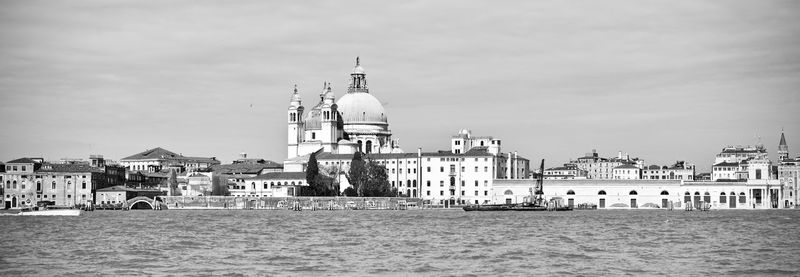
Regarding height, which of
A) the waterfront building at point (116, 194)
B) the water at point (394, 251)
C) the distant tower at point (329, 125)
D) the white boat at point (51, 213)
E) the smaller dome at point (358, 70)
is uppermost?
the smaller dome at point (358, 70)

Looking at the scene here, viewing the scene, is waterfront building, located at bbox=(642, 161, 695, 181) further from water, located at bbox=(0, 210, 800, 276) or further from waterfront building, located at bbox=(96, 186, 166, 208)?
water, located at bbox=(0, 210, 800, 276)

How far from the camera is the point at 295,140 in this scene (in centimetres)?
14162

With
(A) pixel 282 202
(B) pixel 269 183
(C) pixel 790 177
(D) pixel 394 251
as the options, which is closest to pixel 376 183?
(A) pixel 282 202

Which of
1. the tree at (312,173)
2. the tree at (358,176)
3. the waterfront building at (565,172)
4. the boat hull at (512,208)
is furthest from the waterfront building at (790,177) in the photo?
the tree at (312,173)

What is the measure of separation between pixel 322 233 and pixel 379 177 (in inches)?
2500

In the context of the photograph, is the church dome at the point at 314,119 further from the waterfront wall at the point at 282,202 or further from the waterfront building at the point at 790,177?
the waterfront building at the point at 790,177

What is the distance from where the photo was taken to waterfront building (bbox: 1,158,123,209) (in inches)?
4688

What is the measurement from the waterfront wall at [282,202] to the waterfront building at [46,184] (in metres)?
9.11

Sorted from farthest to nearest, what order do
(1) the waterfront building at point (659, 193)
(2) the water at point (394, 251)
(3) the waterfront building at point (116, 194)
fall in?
(1) the waterfront building at point (659, 193) < (3) the waterfront building at point (116, 194) < (2) the water at point (394, 251)

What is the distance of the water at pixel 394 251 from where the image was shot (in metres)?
36.3

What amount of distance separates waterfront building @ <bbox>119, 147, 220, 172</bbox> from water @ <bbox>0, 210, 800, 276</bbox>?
336ft

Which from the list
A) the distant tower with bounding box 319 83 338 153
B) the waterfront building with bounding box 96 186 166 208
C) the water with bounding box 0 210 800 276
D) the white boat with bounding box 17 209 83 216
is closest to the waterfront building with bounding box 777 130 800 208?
the distant tower with bounding box 319 83 338 153

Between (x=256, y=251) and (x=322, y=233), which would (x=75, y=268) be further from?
(x=322, y=233)

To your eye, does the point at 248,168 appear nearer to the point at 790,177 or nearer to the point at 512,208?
the point at 512,208
